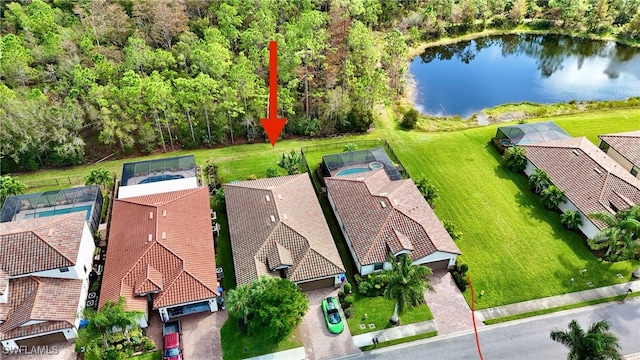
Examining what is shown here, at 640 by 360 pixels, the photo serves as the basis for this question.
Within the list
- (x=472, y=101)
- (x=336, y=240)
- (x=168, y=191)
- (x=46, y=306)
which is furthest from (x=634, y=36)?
(x=46, y=306)

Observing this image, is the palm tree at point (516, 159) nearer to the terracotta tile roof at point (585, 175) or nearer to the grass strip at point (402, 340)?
the terracotta tile roof at point (585, 175)

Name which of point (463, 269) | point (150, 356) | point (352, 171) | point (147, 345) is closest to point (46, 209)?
point (147, 345)

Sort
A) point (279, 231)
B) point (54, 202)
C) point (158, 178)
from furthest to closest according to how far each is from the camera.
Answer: point (158, 178), point (54, 202), point (279, 231)

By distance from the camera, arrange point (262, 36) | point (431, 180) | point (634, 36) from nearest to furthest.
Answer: point (431, 180) < point (262, 36) < point (634, 36)

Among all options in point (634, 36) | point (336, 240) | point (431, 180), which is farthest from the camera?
point (634, 36)

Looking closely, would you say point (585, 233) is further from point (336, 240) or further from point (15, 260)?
point (15, 260)

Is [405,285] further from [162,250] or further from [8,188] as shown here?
[8,188]

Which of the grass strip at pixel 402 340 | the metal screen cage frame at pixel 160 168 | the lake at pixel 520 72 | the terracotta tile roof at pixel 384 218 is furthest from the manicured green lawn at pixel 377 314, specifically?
the lake at pixel 520 72
